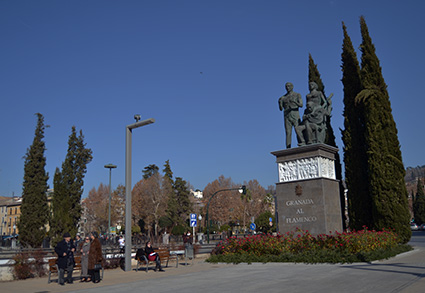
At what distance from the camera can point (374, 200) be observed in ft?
63.8

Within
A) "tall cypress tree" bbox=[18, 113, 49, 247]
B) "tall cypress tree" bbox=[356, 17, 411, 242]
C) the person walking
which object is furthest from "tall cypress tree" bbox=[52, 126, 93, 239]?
"tall cypress tree" bbox=[356, 17, 411, 242]

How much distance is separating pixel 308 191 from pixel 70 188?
28085 mm

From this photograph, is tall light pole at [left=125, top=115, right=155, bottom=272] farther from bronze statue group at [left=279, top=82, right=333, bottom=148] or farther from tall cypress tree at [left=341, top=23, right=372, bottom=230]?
tall cypress tree at [left=341, top=23, right=372, bottom=230]

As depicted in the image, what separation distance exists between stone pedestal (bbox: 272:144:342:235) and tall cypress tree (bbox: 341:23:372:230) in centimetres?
299

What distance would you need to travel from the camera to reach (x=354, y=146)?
2191 centimetres

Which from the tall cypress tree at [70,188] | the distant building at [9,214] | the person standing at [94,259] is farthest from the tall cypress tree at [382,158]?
the distant building at [9,214]

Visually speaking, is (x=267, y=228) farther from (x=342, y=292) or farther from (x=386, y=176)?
(x=342, y=292)

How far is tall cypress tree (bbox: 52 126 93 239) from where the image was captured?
119ft

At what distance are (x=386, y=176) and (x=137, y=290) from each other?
46.5ft

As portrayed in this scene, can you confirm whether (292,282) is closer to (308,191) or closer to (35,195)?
(308,191)

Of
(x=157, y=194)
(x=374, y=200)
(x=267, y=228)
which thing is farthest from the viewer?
(x=157, y=194)

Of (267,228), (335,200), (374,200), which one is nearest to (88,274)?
(335,200)

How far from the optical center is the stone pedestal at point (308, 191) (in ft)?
57.1

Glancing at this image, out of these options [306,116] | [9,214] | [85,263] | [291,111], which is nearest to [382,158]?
[306,116]
